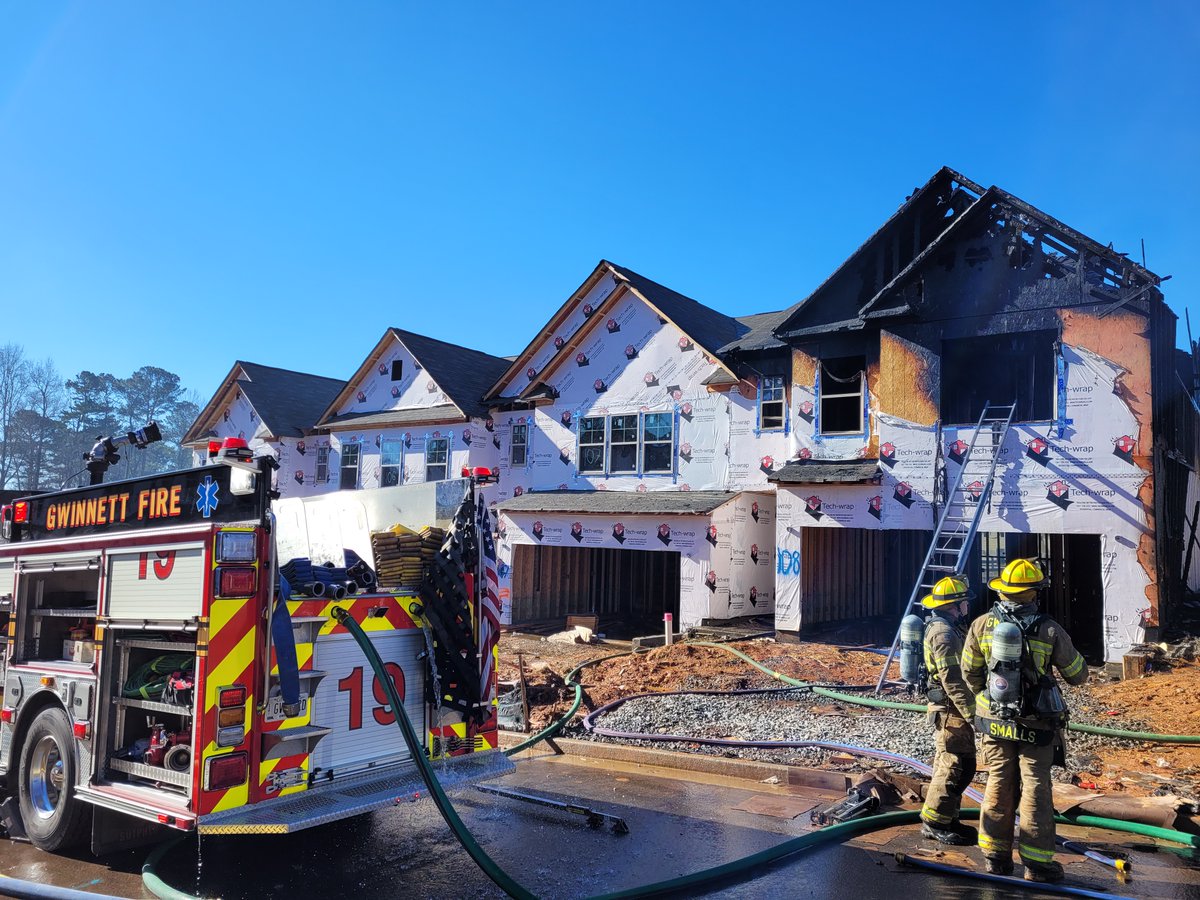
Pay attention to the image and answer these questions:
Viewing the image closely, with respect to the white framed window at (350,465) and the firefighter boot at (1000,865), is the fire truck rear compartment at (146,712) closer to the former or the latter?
the firefighter boot at (1000,865)

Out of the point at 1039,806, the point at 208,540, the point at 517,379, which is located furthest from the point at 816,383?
the point at 208,540

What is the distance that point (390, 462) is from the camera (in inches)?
982

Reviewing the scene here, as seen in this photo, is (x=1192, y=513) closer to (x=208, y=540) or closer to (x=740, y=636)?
(x=740, y=636)

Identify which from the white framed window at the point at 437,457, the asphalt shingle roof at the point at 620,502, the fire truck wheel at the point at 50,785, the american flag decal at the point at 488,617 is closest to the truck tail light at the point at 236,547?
the american flag decal at the point at 488,617

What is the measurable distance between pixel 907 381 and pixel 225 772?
13.9 meters

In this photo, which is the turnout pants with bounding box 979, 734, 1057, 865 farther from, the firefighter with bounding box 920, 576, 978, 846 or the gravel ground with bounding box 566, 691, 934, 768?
the gravel ground with bounding box 566, 691, 934, 768

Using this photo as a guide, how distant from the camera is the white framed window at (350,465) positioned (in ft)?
84.0

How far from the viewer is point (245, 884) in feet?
17.3

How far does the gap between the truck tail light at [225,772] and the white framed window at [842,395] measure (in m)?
13.9

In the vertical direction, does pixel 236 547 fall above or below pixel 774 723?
above

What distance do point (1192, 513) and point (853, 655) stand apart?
35.7 ft

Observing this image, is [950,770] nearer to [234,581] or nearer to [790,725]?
[790,725]

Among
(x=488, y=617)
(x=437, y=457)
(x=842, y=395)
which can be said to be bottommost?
(x=488, y=617)

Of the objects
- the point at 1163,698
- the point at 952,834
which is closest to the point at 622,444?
the point at 1163,698
